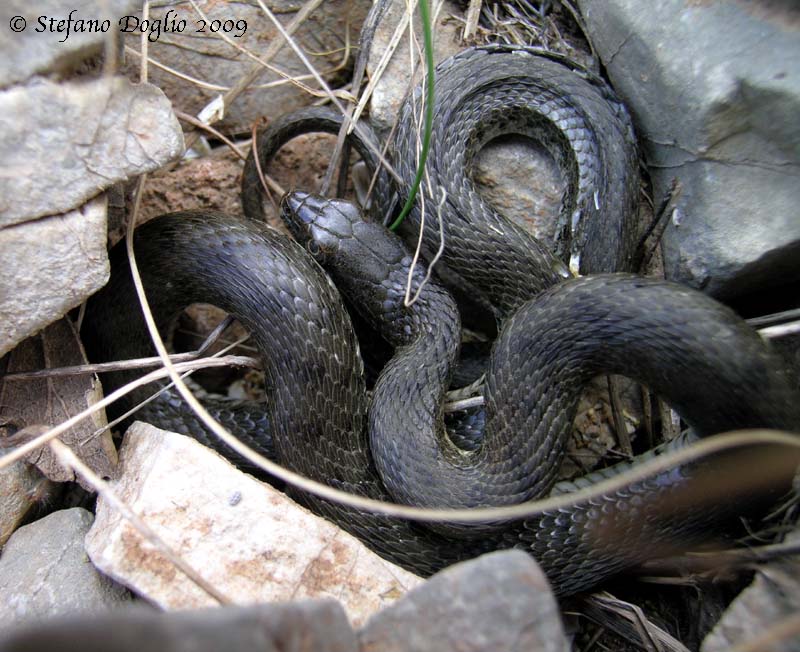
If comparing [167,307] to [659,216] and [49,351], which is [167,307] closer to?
[49,351]

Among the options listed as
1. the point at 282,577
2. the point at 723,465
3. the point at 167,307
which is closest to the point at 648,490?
the point at 723,465

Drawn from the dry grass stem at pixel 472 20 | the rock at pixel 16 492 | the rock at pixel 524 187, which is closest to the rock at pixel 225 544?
the rock at pixel 16 492

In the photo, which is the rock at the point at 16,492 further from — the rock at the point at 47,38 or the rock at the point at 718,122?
the rock at the point at 718,122

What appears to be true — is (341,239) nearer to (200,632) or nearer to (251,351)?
(251,351)

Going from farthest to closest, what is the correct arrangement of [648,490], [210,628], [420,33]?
[420,33] < [648,490] < [210,628]

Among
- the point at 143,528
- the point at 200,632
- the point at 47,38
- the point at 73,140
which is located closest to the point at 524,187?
the point at 73,140

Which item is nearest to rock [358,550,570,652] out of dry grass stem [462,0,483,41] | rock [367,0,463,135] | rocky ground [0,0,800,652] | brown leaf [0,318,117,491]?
rocky ground [0,0,800,652]

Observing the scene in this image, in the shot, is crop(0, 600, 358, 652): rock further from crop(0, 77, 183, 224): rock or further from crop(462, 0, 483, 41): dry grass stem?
crop(462, 0, 483, 41): dry grass stem
